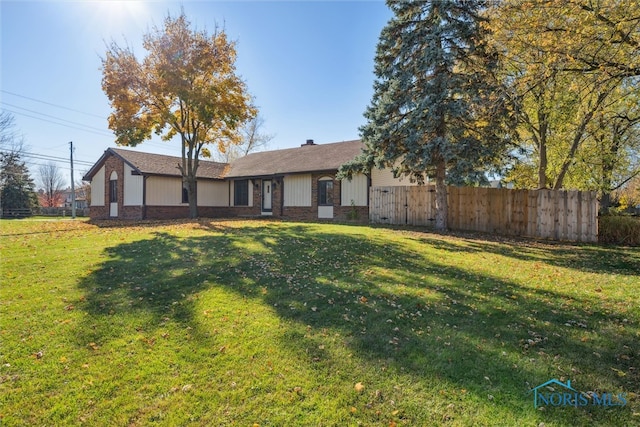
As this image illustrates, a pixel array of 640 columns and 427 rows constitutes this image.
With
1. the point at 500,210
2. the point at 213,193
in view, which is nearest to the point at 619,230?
the point at 500,210

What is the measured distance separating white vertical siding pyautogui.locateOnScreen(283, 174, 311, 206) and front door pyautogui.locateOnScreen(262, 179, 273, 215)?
143 centimetres

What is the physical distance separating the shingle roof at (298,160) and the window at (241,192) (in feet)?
2.14

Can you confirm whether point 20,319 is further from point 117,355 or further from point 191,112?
point 191,112

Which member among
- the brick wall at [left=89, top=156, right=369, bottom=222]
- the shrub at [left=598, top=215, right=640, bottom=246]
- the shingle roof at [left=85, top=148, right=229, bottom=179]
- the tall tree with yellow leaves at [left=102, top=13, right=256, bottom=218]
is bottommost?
the shrub at [left=598, top=215, right=640, bottom=246]

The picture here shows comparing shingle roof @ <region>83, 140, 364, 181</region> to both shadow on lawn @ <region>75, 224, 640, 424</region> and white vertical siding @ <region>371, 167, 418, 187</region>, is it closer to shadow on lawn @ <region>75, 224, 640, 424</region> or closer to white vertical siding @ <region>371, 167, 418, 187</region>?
white vertical siding @ <region>371, 167, 418, 187</region>

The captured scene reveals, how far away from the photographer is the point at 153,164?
22.6m

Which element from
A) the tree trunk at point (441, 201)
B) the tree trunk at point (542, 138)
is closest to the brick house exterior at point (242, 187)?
the tree trunk at point (441, 201)

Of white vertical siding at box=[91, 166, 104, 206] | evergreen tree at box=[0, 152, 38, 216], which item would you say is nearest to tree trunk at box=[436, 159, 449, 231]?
white vertical siding at box=[91, 166, 104, 206]

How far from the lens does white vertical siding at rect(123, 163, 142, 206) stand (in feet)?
70.3

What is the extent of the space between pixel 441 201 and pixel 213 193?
52.6 feet

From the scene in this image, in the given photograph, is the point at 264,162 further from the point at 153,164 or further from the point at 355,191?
the point at 355,191

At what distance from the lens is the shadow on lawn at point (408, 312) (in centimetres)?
367

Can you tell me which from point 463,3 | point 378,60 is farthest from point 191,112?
point 463,3

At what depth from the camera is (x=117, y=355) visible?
3820mm
